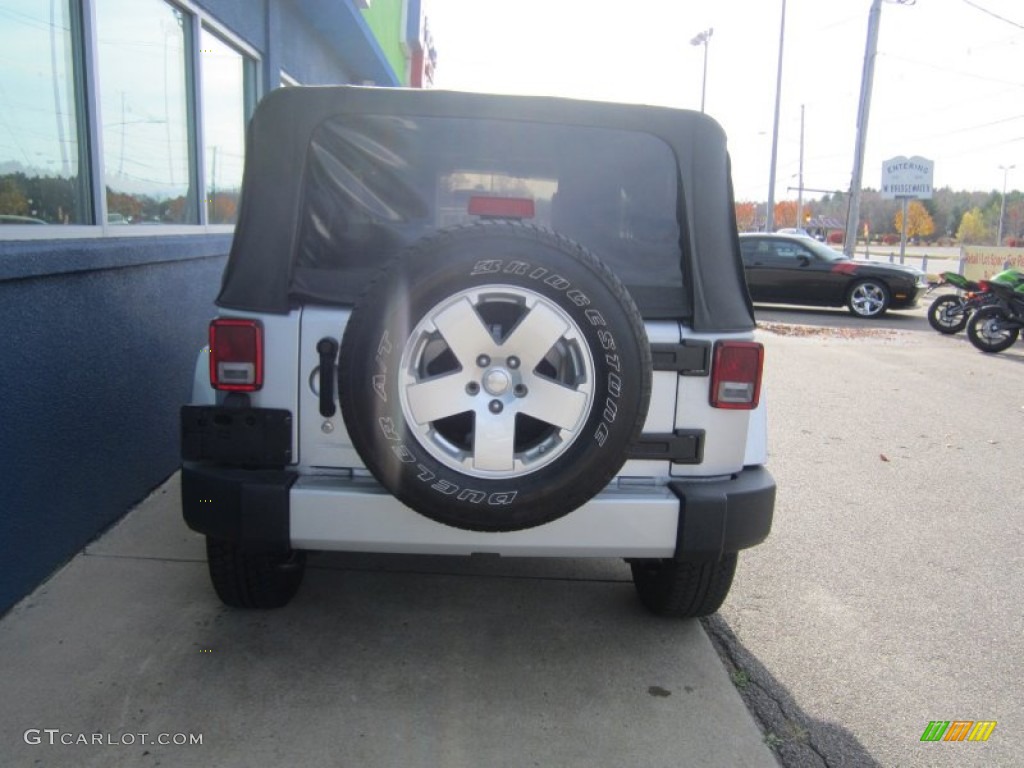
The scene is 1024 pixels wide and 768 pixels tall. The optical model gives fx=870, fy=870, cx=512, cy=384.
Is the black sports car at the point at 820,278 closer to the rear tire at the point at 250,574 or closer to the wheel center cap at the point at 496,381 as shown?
the rear tire at the point at 250,574

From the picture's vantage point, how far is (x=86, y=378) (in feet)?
13.2

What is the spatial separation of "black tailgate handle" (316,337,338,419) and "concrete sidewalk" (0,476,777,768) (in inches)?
39.3

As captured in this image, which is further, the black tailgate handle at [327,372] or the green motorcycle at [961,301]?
the green motorcycle at [961,301]

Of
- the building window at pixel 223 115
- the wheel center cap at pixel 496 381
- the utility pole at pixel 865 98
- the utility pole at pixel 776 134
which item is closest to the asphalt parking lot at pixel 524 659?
the wheel center cap at pixel 496 381

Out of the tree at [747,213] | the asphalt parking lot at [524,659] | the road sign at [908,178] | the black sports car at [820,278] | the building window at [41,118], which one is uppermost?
the tree at [747,213]

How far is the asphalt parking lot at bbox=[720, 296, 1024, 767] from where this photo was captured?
118 inches

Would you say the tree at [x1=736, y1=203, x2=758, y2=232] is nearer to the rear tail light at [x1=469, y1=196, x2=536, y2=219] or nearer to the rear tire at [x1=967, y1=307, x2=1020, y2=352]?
the rear tire at [x1=967, y1=307, x2=1020, y2=352]

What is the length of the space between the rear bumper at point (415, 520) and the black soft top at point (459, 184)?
587mm

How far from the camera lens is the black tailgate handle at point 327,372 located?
2797 mm

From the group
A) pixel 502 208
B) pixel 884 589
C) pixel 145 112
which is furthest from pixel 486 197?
pixel 145 112

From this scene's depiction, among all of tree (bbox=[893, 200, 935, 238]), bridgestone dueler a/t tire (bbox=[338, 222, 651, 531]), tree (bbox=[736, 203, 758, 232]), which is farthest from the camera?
tree (bbox=[736, 203, 758, 232])

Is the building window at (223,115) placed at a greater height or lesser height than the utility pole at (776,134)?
lesser

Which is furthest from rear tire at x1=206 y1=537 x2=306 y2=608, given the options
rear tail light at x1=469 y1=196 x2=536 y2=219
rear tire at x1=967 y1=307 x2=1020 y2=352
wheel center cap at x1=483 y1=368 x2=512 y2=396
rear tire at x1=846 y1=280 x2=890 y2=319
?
rear tire at x1=846 y1=280 x2=890 y2=319

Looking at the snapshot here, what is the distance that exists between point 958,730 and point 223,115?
668 cm
